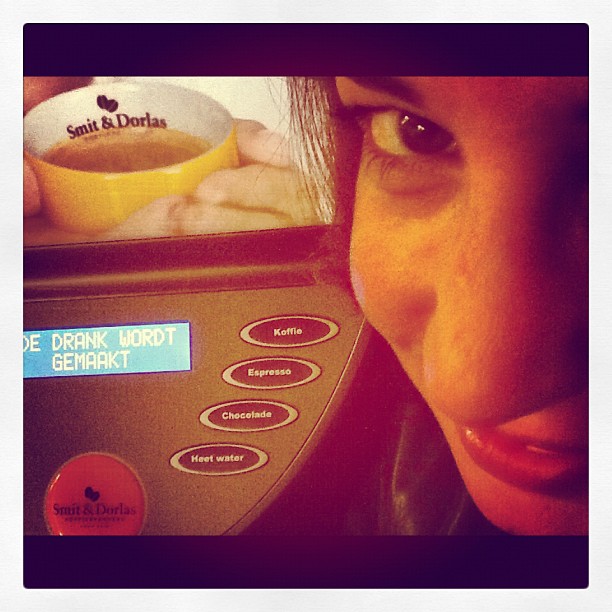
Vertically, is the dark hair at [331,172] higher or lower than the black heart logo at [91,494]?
higher

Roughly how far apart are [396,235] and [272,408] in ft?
0.79

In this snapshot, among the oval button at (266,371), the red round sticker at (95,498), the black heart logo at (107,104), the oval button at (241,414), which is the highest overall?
the black heart logo at (107,104)

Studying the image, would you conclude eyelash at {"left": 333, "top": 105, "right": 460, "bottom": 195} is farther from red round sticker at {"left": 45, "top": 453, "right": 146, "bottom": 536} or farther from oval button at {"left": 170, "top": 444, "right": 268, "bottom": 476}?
red round sticker at {"left": 45, "top": 453, "right": 146, "bottom": 536}

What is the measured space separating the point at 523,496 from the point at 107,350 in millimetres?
499

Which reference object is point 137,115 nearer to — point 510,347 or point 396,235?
point 396,235

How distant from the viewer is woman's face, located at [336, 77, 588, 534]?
890 mm

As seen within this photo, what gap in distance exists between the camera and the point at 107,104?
0.97 meters

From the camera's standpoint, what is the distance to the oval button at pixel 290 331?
3.14 feet

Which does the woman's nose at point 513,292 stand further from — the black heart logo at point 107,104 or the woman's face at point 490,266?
the black heart logo at point 107,104

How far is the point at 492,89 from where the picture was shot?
0.91 meters

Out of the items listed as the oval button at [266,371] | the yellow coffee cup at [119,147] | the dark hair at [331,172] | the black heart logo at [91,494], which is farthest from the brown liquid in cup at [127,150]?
the black heart logo at [91,494]

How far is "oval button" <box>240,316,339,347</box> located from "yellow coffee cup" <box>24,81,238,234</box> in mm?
178

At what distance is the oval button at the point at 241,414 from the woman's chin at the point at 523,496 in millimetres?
195

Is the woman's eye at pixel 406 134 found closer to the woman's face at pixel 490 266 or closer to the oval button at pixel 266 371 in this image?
the woman's face at pixel 490 266
